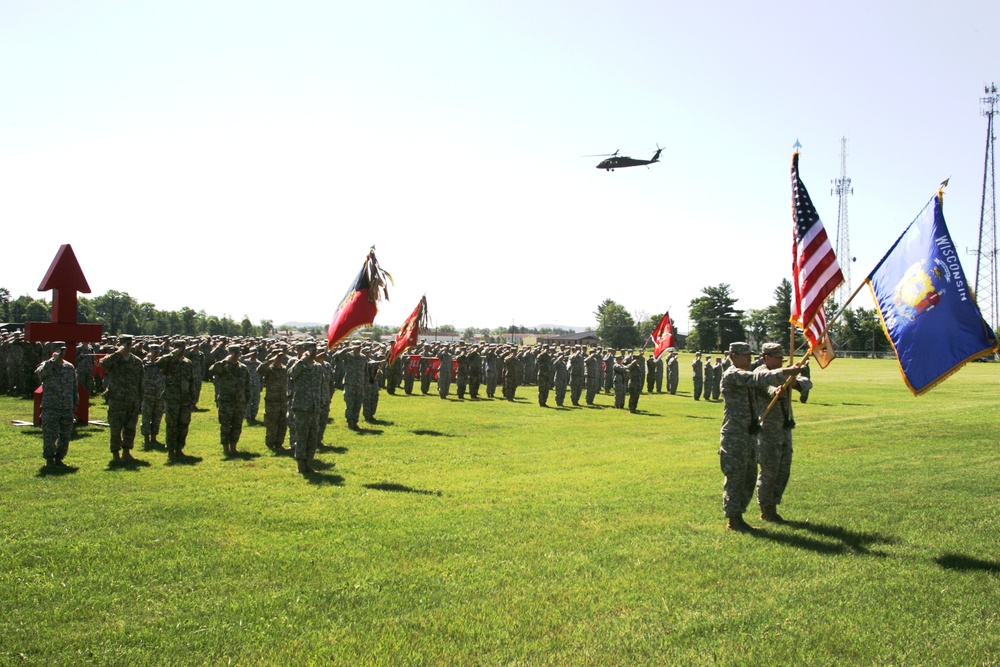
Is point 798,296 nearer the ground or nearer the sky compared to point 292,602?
nearer the sky

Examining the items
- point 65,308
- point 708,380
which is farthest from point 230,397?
point 708,380

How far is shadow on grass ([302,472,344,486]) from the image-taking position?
1114 centimetres

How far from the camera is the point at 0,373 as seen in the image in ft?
84.6

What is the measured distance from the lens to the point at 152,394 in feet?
48.8

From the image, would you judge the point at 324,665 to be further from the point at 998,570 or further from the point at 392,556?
the point at 998,570

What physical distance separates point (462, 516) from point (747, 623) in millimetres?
4065

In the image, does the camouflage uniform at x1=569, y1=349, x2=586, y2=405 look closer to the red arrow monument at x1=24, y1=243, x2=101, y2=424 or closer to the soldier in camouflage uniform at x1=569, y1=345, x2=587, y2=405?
the soldier in camouflage uniform at x1=569, y1=345, x2=587, y2=405

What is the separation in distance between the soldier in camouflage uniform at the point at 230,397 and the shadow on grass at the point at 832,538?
32.7 feet

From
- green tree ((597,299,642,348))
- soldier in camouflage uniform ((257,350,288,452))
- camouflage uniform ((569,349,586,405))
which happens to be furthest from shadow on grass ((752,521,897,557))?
green tree ((597,299,642,348))

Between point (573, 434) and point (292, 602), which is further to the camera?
point (573, 434)

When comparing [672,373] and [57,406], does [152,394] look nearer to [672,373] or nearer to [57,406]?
[57,406]

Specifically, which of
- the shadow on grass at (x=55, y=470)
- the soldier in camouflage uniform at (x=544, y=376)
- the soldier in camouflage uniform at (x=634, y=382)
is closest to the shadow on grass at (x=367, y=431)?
the shadow on grass at (x=55, y=470)

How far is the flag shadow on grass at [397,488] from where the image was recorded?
1053 cm

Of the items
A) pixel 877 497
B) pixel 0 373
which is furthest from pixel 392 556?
pixel 0 373
